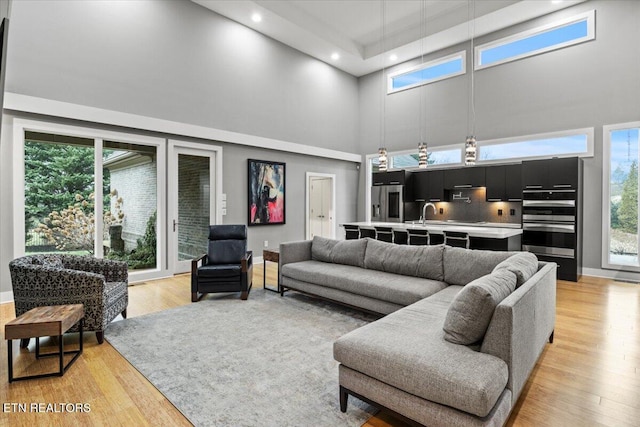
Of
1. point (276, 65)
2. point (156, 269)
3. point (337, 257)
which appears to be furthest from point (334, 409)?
point (276, 65)

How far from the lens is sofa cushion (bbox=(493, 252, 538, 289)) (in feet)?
7.52

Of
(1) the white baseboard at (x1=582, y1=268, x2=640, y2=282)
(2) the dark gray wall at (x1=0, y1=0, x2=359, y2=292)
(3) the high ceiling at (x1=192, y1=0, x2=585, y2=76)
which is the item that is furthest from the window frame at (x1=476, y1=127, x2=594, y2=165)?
(2) the dark gray wall at (x1=0, y1=0, x2=359, y2=292)

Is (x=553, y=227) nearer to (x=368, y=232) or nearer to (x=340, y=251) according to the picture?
(x=368, y=232)

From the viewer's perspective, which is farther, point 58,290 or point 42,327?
point 58,290

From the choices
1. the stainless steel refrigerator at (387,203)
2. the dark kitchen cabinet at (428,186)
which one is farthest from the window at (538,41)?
the stainless steel refrigerator at (387,203)

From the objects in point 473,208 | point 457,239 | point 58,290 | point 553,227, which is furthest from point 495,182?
point 58,290

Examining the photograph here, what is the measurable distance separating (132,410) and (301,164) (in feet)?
21.2

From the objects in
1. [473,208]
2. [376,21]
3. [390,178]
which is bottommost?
[473,208]

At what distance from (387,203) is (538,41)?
14.4ft

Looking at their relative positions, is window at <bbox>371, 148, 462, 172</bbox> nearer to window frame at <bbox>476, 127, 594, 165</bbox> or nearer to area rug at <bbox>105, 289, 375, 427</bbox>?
window frame at <bbox>476, 127, 594, 165</bbox>

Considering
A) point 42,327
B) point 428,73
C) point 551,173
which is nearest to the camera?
point 42,327

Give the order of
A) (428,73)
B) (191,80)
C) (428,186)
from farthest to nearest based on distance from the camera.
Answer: (428,73) → (428,186) → (191,80)

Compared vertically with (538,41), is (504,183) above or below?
below

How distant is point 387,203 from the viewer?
823 centimetres
